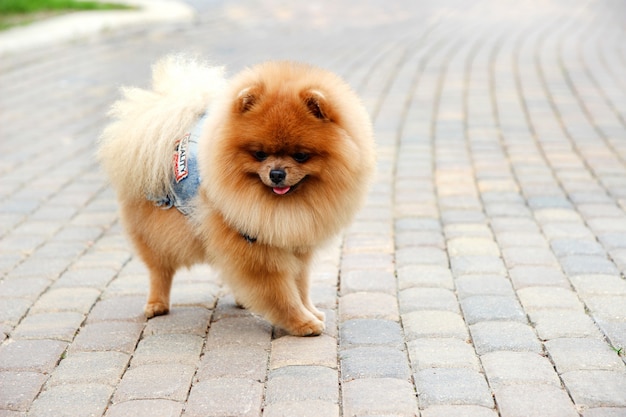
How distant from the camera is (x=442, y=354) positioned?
363cm

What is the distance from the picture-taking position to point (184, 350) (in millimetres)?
3783

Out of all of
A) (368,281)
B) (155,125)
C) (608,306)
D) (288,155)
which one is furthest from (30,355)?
(608,306)

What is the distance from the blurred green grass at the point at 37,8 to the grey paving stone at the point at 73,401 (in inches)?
525

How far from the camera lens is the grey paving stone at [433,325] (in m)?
3.84

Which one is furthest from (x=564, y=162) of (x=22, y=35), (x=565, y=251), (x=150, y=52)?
(x=22, y=35)

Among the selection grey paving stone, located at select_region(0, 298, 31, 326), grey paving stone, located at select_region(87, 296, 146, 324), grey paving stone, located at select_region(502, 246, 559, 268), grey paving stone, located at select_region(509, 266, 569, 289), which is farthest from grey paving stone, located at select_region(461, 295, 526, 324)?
grey paving stone, located at select_region(0, 298, 31, 326)

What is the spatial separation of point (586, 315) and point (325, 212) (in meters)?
1.33

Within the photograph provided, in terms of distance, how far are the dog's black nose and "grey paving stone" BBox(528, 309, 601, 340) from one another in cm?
134

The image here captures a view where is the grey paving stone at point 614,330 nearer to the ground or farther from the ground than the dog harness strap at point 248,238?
nearer to the ground

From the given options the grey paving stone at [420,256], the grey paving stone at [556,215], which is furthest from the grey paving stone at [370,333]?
the grey paving stone at [556,215]

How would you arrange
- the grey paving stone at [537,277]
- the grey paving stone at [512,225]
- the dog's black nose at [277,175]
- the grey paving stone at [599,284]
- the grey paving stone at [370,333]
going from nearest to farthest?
the dog's black nose at [277,175], the grey paving stone at [370,333], the grey paving stone at [599,284], the grey paving stone at [537,277], the grey paving stone at [512,225]

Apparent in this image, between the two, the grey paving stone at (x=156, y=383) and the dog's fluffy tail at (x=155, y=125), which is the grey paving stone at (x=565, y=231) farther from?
the grey paving stone at (x=156, y=383)

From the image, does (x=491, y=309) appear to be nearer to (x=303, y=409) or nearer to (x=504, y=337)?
(x=504, y=337)

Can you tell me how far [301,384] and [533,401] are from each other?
34.4 inches
